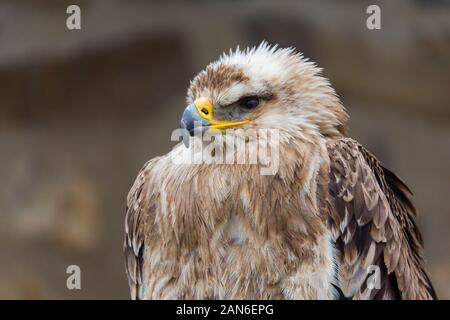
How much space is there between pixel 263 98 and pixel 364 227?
596 millimetres

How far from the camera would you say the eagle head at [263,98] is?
328 centimetres

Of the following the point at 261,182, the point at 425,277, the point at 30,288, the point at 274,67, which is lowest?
the point at 30,288

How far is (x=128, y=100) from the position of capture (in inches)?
206

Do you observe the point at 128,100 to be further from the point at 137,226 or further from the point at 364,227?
the point at 364,227

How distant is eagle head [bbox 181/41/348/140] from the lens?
3281mm

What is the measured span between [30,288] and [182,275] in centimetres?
225

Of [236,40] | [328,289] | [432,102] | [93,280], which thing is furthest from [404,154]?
[328,289]

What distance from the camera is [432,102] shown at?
522 cm

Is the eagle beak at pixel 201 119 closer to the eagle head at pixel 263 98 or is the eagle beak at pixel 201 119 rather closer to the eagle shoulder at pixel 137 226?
the eagle head at pixel 263 98

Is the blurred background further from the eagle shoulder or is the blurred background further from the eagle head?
the eagle head

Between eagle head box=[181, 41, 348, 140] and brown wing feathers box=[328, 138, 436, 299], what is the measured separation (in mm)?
132

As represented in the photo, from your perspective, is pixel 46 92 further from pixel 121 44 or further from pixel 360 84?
pixel 360 84

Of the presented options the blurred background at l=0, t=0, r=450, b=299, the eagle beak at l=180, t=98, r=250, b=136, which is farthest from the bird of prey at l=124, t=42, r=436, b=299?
the blurred background at l=0, t=0, r=450, b=299
